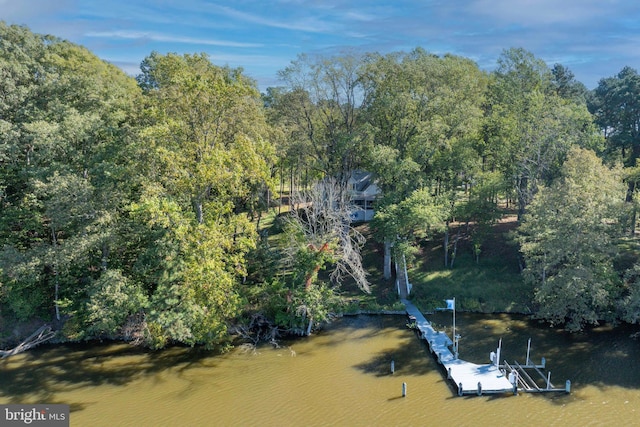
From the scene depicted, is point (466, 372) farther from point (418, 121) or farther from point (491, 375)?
point (418, 121)

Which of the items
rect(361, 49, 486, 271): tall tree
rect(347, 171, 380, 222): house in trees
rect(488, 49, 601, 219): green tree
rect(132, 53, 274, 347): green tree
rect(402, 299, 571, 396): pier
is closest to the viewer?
rect(402, 299, 571, 396): pier

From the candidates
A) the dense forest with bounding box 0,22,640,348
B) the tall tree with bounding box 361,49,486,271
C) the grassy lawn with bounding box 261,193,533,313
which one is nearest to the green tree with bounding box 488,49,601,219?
the dense forest with bounding box 0,22,640,348

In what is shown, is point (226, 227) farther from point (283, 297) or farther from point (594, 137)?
point (594, 137)

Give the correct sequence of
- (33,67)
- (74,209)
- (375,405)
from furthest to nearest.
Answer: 1. (33,67)
2. (74,209)
3. (375,405)

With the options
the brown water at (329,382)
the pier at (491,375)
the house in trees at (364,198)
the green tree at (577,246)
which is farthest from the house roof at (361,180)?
the pier at (491,375)

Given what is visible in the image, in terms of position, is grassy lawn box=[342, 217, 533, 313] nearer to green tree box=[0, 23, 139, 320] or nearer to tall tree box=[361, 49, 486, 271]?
tall tree box=[361, 49, 486, 271]

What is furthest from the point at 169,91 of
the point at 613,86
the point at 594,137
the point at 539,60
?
the point at 613,86
